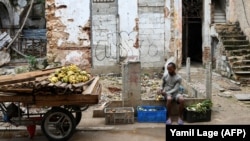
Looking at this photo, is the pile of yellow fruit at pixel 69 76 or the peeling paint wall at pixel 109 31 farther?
the peeling paint wall at pixel 109 31

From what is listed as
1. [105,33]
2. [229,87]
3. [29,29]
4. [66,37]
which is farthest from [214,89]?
[29,29]

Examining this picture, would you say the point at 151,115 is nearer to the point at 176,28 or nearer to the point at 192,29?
the point at 176,28

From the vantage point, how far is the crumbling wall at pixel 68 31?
17672 mm

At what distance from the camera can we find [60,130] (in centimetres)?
837

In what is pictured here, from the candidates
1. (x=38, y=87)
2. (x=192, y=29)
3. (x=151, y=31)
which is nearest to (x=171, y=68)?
(x=38, y=87)

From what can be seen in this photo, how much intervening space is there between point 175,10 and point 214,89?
5.11 meters

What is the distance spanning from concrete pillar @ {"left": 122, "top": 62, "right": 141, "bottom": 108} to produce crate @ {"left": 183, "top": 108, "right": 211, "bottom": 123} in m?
1.28

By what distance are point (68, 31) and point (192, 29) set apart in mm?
7229


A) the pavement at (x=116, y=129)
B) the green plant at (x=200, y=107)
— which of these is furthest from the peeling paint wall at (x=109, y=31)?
the green plant at (x=200, y=107)

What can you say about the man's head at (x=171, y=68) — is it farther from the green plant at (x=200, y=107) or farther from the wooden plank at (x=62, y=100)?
the wooden plank at (x=62, y=100)

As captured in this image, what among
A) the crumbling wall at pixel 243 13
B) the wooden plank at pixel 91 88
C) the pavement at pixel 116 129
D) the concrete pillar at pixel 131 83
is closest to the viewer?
the wooden plank at pixel 91 88

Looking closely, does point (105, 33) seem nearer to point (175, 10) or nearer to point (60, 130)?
point (175, 10)

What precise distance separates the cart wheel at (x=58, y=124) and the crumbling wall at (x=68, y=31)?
9591 mm

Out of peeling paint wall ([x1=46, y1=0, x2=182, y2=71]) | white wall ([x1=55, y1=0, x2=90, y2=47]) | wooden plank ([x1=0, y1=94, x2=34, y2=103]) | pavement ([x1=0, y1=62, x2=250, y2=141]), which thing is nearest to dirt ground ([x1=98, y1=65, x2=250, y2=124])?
pavement ([x1=0, y1=62, x2=250, y2=141])
